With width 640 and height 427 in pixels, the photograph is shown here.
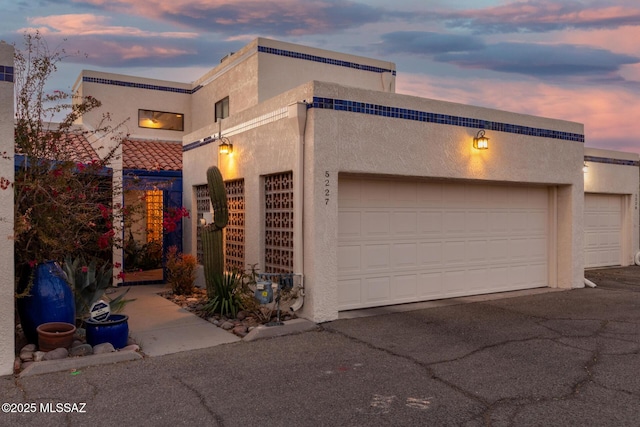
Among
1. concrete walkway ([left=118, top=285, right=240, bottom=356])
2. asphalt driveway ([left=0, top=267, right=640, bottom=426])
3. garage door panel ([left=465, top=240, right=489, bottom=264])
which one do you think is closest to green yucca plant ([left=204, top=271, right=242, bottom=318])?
concrete walkway ([left=118, top=285, right=240, bottom=356])

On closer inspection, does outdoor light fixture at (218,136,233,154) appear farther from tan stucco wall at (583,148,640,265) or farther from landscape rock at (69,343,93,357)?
tan stucco wall at (583,148,640,265)

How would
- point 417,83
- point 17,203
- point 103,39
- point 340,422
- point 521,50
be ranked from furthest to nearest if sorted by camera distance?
1. point 417,83
2. point 103,39
3. point 521,50
4. point 17,203
5. point 340,422

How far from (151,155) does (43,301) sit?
27.2ft

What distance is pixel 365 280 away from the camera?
345 inches

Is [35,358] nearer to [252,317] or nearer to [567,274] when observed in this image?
[252,317]

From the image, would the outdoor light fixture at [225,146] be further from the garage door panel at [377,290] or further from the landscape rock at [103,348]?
the landscape rock at [103,348]

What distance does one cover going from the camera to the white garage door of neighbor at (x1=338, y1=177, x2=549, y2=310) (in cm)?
867

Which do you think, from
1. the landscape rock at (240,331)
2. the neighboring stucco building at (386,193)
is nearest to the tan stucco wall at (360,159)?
the neighboring stucco building at (386,193)

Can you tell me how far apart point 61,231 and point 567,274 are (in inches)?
386

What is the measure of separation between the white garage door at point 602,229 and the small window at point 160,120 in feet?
41.4

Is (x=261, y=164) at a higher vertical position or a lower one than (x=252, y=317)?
higher

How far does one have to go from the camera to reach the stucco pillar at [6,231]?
547 centimetres

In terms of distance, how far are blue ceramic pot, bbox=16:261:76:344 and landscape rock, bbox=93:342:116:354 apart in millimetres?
662

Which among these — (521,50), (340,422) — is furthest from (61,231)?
(521,50)
